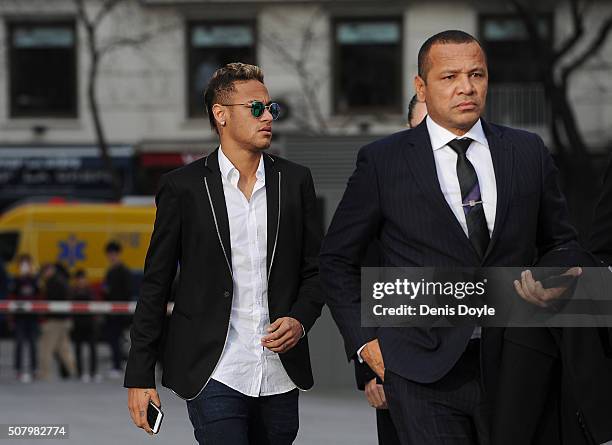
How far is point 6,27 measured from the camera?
1115 inches

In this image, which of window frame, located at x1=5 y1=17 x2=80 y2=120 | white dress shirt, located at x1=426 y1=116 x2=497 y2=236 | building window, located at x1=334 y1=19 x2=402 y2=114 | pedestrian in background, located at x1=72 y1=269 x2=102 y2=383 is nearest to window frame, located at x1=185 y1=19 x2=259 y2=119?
building window, located at x1=334 y1=19 x2=402 y2=114

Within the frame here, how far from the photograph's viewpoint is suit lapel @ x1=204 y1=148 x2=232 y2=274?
5.02 meters

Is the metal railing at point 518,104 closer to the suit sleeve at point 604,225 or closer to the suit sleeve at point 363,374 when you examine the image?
the suit sleeve at point 363,374

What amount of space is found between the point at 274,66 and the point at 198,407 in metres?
23.2

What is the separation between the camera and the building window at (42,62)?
2847 centimetres

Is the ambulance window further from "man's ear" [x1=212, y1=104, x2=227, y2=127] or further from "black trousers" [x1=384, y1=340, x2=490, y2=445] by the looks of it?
"black trousers" [x1=384, y1=340, x2=490, y2=445]

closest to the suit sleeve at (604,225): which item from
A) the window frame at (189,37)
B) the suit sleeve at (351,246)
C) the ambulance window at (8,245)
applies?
the suit sleeve at (351,246)

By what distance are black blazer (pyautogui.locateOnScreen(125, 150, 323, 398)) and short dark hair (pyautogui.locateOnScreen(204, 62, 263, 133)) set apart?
0.27 metres

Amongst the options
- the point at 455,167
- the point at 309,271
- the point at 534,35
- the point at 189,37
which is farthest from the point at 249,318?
the point at 189,37

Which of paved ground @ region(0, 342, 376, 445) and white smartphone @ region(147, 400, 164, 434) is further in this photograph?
paved ground @ region(0, 342, 376, 445)

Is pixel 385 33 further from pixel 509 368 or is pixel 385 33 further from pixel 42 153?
pixel 509 368

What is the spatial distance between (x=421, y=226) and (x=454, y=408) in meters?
0.58

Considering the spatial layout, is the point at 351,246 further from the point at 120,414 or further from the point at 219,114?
the point at 120,414

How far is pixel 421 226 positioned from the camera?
4359 millimetres
